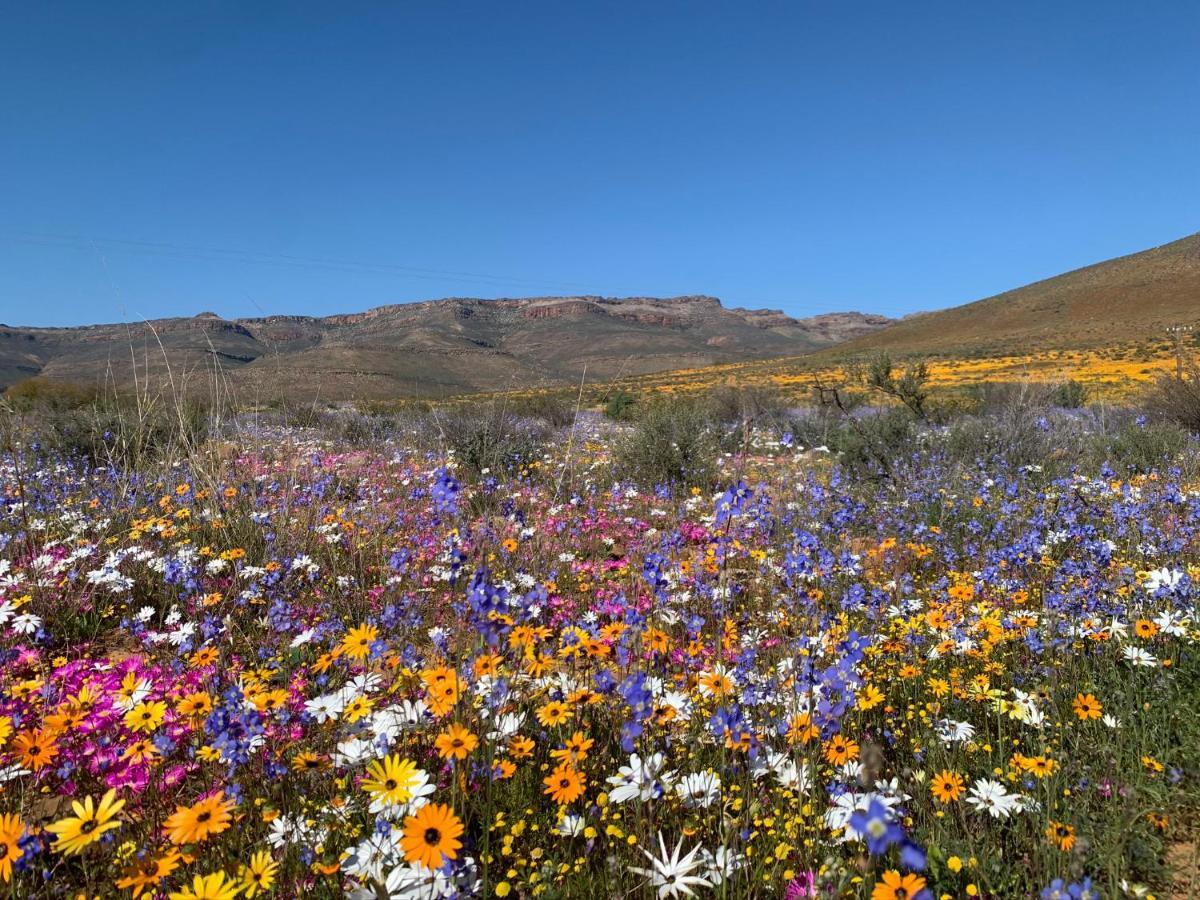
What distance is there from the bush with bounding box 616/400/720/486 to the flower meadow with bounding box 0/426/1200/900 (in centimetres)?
371

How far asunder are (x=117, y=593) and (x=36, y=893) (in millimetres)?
2646

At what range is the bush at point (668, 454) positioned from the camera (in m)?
8.27

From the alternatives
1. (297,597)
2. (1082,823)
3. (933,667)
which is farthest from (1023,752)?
(297,597)

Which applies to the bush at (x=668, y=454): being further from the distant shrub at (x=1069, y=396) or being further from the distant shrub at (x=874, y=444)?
the distant shrub at (x=1069, y=396)

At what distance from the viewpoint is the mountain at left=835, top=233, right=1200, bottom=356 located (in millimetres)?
51406

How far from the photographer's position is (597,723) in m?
2.57

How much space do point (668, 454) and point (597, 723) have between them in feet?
19.8

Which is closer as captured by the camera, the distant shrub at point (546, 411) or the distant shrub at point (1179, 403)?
the distant shrub at point (1179, 403)

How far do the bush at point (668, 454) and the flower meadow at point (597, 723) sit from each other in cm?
371

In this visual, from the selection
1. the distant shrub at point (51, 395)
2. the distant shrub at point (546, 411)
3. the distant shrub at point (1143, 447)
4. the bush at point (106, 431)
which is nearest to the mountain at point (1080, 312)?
the distant shrub at point (546, 411)

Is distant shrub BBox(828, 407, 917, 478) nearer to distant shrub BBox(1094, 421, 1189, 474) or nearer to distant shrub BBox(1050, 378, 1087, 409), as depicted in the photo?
distant shrub BBox(1094, 421, 1189, 474)

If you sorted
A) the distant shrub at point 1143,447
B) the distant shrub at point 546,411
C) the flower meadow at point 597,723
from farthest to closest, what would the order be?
the distant shrub at point 546,411, the distant shrub at point 1143,447, the flower meadow at point 597,723

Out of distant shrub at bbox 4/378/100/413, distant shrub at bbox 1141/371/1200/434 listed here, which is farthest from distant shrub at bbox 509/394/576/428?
distant shrub at bbox 1141/371/1200/434

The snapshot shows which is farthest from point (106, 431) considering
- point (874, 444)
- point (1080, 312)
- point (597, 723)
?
point (1080, 312)
